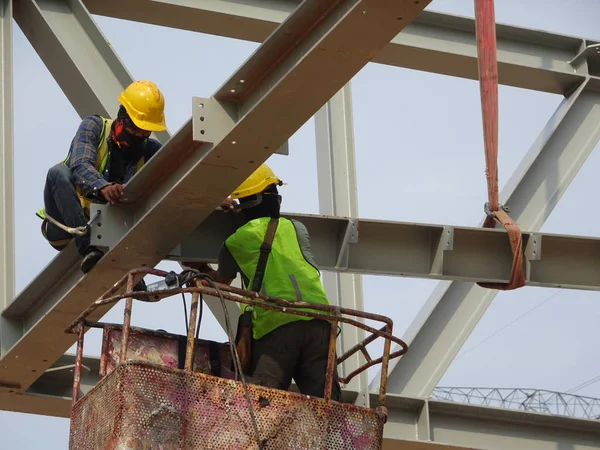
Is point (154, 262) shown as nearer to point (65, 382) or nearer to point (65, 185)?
point (65, 185)

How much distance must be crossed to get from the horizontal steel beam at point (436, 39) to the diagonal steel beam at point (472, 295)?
68 centimetres

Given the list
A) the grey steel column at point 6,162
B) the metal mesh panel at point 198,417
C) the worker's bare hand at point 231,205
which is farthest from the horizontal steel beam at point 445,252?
the grey steel column at point 6,162

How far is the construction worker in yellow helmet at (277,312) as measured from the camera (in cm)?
975

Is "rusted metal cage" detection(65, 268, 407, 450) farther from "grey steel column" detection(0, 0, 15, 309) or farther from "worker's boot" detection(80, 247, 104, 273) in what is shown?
"grey steel column" detection(0, 0, 15, 309)

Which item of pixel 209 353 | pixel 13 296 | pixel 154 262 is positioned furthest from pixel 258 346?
pixel 13 296

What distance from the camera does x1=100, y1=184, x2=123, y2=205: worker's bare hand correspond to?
1007cm

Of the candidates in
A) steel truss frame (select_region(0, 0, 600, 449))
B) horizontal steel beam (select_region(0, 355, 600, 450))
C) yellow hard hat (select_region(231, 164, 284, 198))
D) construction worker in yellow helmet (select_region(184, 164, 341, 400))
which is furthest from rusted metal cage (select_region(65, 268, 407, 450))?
horizontal steel beam (select_region(0, 355, 600, 450))

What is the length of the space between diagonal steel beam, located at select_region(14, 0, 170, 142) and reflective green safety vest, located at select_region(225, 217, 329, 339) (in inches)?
74.5

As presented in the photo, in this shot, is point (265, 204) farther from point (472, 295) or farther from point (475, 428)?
point (475, 428)

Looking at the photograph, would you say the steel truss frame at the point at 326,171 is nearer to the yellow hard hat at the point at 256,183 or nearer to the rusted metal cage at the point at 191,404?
the yellow hard hat at the point at 256,183

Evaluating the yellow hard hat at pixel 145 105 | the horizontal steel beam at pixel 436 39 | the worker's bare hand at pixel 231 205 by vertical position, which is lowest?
the worker's bare hand at pixel 231 205

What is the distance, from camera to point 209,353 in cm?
987

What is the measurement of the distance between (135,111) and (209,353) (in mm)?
2283

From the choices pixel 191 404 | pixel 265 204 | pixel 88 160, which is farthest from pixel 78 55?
pixel 191 404
